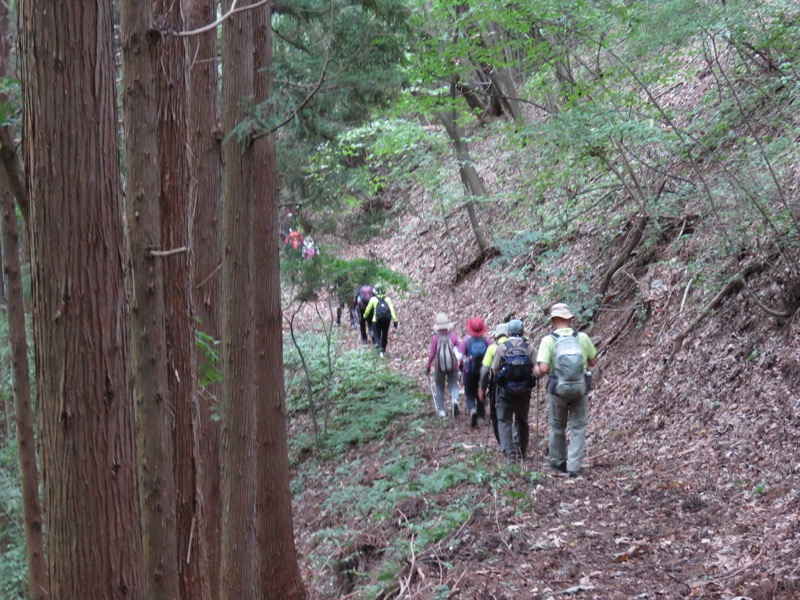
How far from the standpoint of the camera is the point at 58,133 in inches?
127

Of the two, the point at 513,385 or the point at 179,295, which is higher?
the point at 179,295

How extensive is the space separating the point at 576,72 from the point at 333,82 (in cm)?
1386

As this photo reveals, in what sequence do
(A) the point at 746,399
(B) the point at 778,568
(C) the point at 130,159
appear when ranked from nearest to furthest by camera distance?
(C) the point at 130,159 → (B) the point at 778,568 → (A) the point at 746,399

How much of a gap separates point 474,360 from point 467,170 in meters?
8.94

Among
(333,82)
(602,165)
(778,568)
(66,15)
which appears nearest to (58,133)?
(66,15)

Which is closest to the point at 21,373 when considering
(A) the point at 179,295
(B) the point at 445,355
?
(A) the point at 179,295

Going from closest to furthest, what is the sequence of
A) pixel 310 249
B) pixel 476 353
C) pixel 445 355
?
pixel 476 353, pixel 445 355, pixel 310 249

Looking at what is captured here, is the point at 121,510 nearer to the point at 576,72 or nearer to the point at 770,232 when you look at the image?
the point at 770,232

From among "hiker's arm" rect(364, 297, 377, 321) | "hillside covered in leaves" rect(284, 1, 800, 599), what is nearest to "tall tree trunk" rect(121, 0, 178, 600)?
"hillside covered in leaves" rect(284, 1, 800, 599)

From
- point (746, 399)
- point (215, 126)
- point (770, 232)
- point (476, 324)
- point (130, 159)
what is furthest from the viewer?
point (476, 324)

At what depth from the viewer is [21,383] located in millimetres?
7035

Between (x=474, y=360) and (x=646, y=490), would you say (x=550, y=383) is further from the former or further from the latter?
(x=474, y=360)

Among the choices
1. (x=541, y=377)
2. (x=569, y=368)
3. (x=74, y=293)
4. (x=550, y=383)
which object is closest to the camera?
(x=74, y=293)

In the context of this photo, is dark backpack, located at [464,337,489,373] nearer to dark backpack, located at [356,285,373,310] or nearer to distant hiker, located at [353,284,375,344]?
distant hiker, located at [353,284,375,344]
